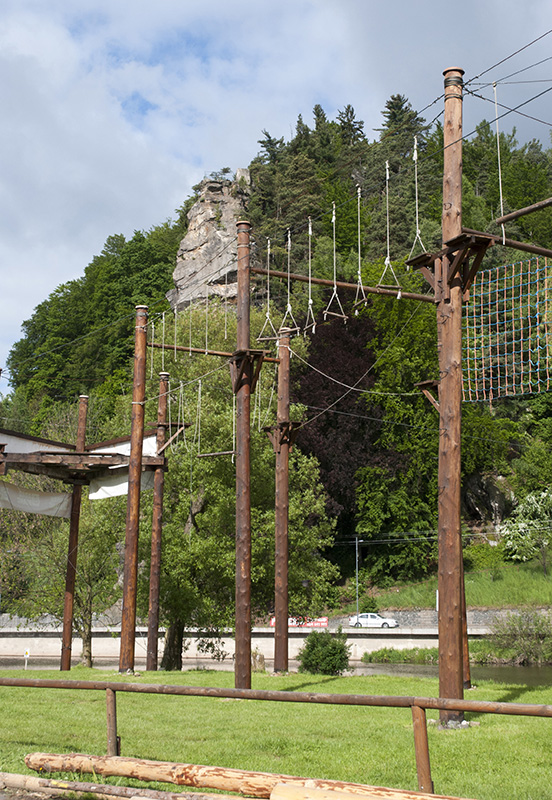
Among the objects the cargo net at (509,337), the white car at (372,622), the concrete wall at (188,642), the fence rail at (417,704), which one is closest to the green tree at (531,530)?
the concrete wall at (188,642)

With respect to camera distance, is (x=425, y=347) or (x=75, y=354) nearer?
(x=425, y=347)

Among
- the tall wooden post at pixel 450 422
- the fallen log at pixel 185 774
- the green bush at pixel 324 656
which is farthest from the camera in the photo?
the green bush at pixel 324 656

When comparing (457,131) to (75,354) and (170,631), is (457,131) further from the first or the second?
(75,354)

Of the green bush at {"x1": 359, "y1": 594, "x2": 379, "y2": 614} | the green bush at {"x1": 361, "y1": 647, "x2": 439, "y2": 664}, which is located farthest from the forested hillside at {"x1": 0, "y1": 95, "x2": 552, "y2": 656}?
the green bush at {"x1": 361, "y1": 647, "x2": 439, "y2": 664}

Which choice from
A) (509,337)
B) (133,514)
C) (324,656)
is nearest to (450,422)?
(133,514)

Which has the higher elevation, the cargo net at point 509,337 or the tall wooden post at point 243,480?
the cargo net at point 509,337

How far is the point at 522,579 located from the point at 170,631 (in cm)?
2048

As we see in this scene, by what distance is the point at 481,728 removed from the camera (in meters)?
9.55

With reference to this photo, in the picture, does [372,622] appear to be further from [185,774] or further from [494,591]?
[185,774]

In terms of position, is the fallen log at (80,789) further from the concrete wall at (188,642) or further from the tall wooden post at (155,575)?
the concrete wall at (188,642)

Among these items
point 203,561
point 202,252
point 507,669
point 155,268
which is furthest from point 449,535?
point 155,268

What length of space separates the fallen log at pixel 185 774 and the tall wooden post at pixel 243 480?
6.29 meters

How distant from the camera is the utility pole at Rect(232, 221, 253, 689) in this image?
510 inches

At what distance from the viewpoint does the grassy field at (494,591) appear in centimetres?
3744
